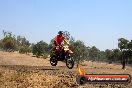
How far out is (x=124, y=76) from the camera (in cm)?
1678

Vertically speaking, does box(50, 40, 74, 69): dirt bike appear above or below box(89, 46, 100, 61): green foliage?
below

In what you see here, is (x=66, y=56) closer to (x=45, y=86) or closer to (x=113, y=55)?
(x=45, y=86)

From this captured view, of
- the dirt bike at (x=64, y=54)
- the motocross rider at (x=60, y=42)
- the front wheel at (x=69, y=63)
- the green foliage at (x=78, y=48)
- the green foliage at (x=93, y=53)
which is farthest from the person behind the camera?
the green foliage at (x=93, y=53)

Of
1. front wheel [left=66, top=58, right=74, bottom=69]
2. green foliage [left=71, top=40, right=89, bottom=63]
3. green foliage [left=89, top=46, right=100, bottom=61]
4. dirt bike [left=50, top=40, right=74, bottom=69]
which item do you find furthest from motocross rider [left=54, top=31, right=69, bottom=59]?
green foliage [left=89, top=46, right=100, bottom=61]

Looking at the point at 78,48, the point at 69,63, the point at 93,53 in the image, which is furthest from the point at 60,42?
the point at 93,53

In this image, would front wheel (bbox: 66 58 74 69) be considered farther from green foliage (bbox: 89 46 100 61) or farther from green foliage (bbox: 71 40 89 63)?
green foliage (bbox: 89 46 100 61)

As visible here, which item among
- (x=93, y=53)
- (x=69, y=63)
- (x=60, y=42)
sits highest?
(x=93, y=53)

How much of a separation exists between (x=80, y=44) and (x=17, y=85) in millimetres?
66238

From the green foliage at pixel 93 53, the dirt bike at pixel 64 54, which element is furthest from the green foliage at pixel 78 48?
the green foliage at pixel 93 53

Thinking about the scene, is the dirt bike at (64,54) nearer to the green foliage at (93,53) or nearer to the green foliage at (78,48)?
the green foliage at (78,48)

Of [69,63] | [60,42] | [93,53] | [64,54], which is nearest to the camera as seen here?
[60,42]

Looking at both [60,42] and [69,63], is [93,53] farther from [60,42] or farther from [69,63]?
[60,42]

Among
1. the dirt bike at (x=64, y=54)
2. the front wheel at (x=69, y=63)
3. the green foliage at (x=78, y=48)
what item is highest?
the green foliage at (x=78, y=48)

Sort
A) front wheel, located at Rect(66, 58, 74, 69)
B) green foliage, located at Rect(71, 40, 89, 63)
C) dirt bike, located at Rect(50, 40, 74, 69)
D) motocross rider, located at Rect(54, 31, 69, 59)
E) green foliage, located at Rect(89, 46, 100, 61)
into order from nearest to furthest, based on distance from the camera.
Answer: motocross rider, located at Rect(54, 31, 69, 59), dirt bike, located at Rect(50, 40, 74, 69), front wheel, located at Rect(66, 58, 74, 69), green foliage, located at Rect(71, 40, 89, 63), green foliage, located at Rect(89, 46, 100, 61)
